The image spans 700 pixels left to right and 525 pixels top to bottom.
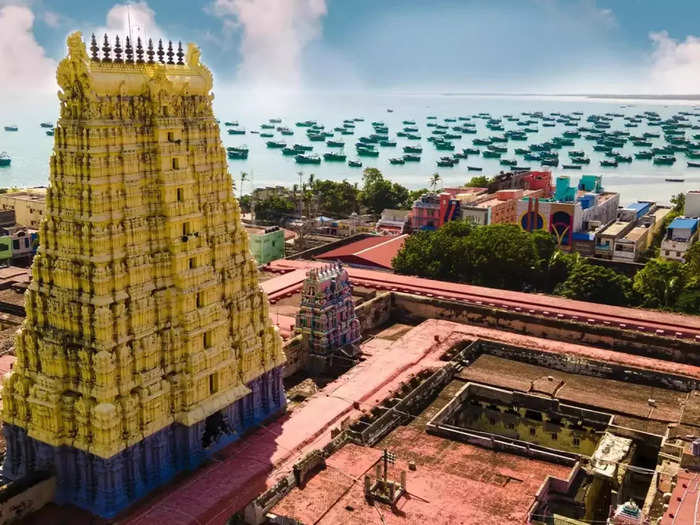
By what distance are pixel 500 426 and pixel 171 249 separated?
50.1 ft

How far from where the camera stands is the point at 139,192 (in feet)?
74.8

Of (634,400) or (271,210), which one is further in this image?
(271,210)

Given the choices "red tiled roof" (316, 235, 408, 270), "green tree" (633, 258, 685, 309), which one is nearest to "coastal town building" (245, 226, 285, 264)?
"red tiled roof" (316, 235, 408, 270)

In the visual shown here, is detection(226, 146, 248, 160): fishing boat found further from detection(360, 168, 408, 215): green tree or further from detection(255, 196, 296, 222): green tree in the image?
detection(255, 196, 296, 222): green tree

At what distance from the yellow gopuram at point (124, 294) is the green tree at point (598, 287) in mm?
26383

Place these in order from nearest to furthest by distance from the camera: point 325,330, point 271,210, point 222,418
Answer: point 222,418, point 325,330, point 271,210

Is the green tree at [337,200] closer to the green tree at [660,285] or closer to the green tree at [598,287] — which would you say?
the green tree at [598,287]

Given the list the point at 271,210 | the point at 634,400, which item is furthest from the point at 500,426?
the point at 271,210

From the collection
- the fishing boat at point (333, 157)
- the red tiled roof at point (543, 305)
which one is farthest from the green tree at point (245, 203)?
the fishing boat at point (333, 157)

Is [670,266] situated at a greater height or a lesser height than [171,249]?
lesser

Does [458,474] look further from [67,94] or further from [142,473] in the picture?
[67,94]

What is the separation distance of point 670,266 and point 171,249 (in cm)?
3336

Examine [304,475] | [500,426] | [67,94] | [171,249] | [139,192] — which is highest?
[67,94]

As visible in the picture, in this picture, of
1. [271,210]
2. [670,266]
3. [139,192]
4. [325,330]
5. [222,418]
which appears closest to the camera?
[139,192]
